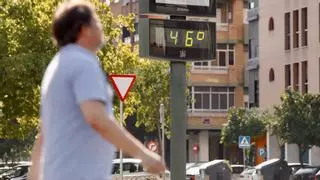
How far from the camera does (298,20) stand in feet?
219

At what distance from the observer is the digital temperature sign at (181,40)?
677 inches

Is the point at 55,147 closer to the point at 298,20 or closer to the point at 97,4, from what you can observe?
the point at 97,4

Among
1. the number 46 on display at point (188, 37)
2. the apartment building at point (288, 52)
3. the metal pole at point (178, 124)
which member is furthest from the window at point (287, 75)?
the number 46 on display at point (188, 37)

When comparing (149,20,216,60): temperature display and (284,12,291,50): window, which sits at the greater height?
(284,12,291,50): window

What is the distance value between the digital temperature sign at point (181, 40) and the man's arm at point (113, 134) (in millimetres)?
A: 11331

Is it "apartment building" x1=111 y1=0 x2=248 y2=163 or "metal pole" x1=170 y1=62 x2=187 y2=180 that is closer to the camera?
"metal pole" x1=170 y1=62 x2=187 y2=180

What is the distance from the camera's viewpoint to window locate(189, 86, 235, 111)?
82.4 m

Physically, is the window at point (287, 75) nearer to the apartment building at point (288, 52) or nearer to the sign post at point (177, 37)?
the apartment building at point (288, 52)

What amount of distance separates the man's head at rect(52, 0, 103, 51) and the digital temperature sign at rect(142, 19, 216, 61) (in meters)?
11.0

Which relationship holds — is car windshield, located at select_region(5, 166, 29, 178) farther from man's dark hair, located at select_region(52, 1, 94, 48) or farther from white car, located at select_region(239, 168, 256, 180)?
man's dark hair, located at select_region(52, 1, 94, 48)

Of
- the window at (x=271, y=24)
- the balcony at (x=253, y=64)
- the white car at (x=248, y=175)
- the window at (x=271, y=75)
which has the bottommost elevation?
the white car at (x=248, y=175)

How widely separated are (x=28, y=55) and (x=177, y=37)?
15.7 meters

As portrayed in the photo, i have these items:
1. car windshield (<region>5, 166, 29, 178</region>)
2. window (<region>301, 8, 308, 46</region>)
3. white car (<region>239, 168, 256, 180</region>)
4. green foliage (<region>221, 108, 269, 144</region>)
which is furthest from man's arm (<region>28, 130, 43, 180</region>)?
green foliage (<region>221, 108, 269, 144</region>)

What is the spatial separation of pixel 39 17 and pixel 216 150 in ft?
172
